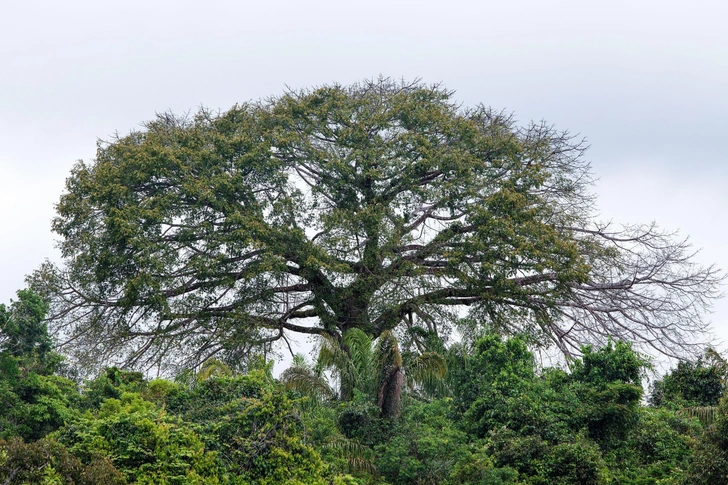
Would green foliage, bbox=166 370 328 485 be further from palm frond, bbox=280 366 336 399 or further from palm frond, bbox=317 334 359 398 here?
palm frond, bbox=317 334 359 398

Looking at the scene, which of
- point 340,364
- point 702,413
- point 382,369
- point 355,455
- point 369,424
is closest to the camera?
point 355,455

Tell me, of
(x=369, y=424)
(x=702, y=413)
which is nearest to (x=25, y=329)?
(x=369, y=424)

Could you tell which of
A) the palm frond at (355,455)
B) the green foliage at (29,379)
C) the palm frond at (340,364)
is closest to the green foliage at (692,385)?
the palm frond at (340,364)

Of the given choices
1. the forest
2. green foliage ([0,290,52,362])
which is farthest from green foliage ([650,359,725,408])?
green foliage ([0,290,52,362])

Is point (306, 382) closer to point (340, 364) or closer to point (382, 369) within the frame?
point (340, 364)

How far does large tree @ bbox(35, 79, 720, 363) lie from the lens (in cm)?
2192

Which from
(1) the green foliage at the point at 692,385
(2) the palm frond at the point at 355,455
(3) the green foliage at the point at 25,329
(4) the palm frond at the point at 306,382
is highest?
(3) the green foliage at the point at 25,329

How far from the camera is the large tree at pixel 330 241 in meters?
21.9

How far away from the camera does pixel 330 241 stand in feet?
72.8

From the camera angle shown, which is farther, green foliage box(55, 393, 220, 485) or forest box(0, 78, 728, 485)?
forest box(0, 78, 728, 485)

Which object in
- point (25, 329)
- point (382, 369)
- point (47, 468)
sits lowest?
point (47, 468)

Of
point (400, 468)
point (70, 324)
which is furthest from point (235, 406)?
point (70, 324)

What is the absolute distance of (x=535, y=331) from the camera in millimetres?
22500

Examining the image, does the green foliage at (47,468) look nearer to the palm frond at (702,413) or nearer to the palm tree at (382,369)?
the palm tree at (382,369)
